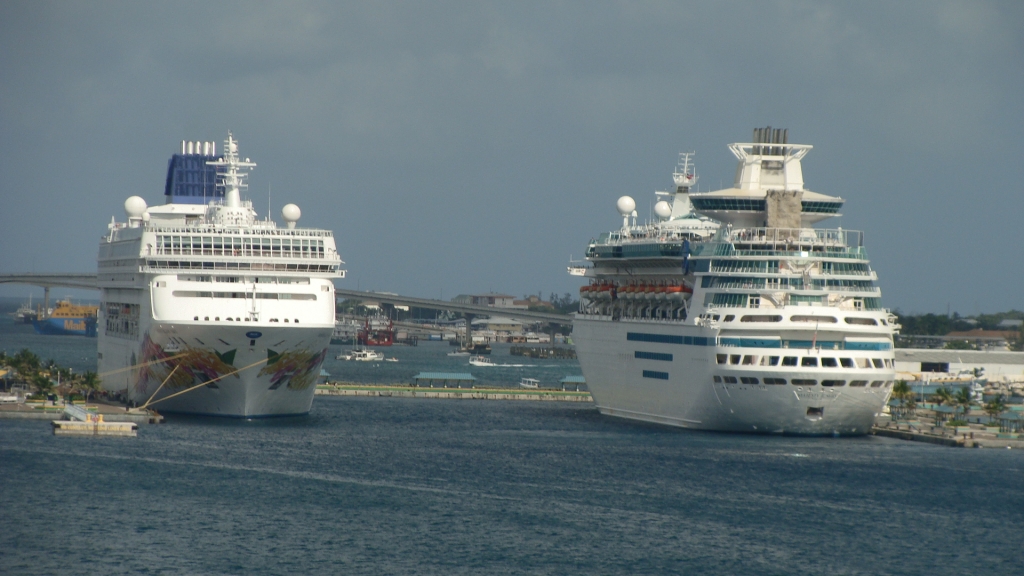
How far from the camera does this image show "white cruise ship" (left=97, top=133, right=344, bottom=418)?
59.8 m

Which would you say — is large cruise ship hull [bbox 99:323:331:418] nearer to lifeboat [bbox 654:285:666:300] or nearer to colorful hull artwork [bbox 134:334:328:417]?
colorful hull artwork [bbox 134:334:328:417]

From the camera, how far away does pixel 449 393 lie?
88562 mm

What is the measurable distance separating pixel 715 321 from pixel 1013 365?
58.0m

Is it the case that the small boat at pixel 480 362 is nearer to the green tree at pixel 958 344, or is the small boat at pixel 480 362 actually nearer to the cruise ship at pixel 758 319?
the green tree at pixel 958 344

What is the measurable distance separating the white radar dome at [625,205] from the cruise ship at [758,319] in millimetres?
10158

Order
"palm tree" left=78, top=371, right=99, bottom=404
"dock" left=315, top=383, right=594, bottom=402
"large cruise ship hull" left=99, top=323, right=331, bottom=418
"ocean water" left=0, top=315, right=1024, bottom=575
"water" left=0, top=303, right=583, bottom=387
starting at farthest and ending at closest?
1. "water" left=0, top=303, right=583, bottom=387
2. "dock" left=315, top=383, right=594, bottom=402
3. "palm tree" left=78, top=371, right=99, bottom=404
4. "large cruise ship hull" left=99, top=323, right=331, bottom=418
5. "ocean water" left=0, top=315, right=1024, bottom=575

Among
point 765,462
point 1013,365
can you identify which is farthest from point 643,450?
point 1013,365

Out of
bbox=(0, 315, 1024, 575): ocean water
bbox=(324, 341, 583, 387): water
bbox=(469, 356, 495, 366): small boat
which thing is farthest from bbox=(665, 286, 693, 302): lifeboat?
bbox=(469, 356, 495, 366): small boat

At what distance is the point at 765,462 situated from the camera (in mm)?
53781

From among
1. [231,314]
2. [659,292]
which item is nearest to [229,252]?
[231,314]

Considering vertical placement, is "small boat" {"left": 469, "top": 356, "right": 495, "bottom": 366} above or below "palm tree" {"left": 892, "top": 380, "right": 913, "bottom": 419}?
above

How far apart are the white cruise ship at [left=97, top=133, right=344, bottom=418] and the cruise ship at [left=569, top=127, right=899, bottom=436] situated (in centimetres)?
1492

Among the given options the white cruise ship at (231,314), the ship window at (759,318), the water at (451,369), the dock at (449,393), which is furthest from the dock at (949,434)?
the water at (451,369)

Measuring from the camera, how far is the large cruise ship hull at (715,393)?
58312mm
